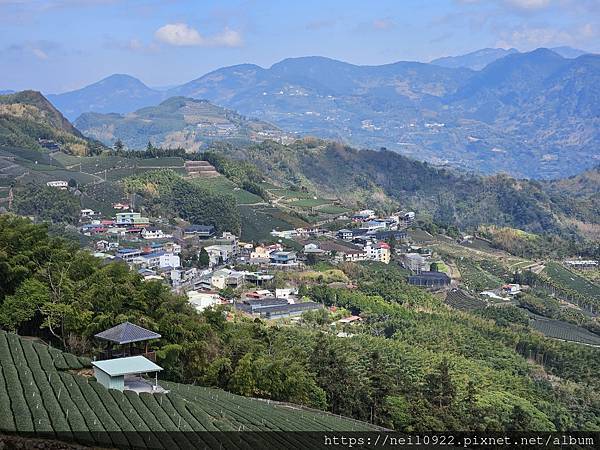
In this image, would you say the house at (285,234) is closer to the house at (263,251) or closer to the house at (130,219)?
the house at (263,251)

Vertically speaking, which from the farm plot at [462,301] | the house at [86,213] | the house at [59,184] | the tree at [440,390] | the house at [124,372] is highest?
the house at [59,184]

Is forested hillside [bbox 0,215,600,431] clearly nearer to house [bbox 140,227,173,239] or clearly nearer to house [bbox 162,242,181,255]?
house [bbox 162,242,181,255]

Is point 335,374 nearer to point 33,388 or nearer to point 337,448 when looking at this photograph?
point 337,448

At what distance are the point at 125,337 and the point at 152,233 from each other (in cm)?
3730

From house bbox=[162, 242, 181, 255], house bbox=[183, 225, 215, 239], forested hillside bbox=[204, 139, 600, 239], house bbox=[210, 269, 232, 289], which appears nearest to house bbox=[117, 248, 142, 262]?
house bbox=[162, 242, 181, 255]

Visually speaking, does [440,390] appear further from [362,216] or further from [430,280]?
[362,216]

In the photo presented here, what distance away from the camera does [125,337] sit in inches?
760

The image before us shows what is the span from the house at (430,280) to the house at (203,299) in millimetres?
18057

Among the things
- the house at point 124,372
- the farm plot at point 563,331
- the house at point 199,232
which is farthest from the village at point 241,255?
the house at point 124,372

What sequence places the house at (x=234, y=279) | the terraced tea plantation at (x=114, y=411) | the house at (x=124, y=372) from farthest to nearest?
the house at (x=234, y=279)
the house at (x=124, y=372)
the terraced tea plantation at (x=114, y=411)

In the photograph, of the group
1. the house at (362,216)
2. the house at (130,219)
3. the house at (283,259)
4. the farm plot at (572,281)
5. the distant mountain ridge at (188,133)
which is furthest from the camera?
the distant mountain ridge at (188,133)

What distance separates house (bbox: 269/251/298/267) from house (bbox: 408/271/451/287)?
29.4ft

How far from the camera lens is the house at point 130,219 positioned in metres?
57.5

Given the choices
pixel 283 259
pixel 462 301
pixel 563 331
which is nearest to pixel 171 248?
pixel 283 259
